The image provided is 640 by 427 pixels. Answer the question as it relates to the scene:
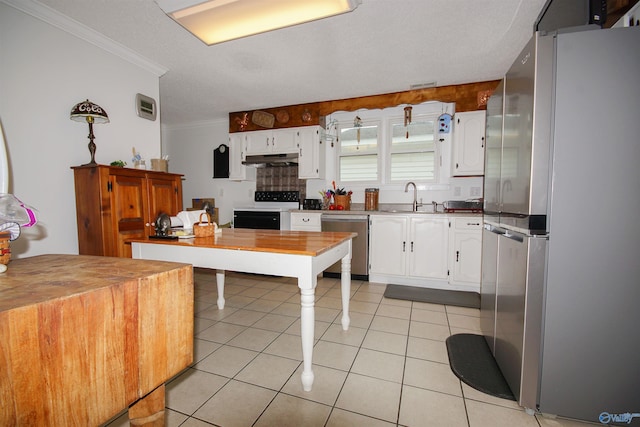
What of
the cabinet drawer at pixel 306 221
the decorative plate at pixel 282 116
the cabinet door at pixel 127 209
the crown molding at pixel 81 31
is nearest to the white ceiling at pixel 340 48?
the crown molding at pixel 81 31

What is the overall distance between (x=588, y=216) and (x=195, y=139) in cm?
590

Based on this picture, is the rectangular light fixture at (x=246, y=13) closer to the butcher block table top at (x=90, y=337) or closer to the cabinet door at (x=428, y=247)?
the butcher block table top at (x=90, y=337)

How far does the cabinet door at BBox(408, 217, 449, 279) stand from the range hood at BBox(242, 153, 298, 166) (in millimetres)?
2102

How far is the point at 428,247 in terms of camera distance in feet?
11.5

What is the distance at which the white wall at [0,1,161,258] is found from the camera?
6.98ft

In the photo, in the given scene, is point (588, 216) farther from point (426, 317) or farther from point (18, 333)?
point (18, 333)

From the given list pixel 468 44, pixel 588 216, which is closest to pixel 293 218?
pixel 468 44

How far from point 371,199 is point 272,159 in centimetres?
174

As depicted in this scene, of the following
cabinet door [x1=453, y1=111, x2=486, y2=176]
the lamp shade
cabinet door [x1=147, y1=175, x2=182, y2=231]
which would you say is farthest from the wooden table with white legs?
cabinet door [x1=453, y1=111, x2=486, y2=176]

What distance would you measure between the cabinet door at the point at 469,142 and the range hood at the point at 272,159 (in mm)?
2333

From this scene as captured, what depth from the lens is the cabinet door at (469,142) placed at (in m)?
3.52

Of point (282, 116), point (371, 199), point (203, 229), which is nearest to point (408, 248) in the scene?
point (371, 199)

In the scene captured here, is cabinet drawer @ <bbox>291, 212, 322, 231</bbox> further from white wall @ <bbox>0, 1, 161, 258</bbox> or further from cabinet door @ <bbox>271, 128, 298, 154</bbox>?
white wall @ <bbox>0, 1, 161, 258</bbox>

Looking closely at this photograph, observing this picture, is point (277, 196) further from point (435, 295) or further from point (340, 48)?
point (435, 295)
